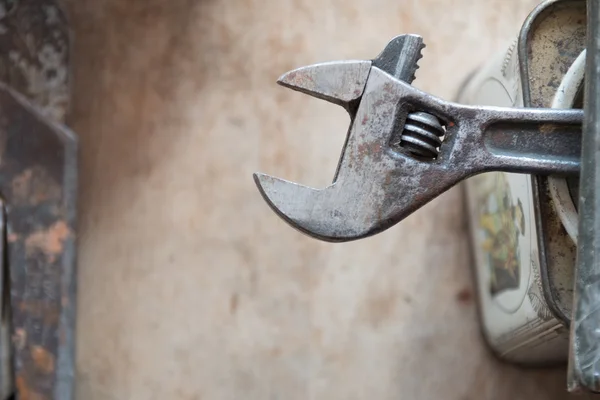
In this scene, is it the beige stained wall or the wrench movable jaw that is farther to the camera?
the beige stained wall

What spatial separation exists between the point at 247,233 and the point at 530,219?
0.41m

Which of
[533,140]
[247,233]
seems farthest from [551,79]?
[247,233]

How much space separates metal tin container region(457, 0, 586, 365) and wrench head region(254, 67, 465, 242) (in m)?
0.10

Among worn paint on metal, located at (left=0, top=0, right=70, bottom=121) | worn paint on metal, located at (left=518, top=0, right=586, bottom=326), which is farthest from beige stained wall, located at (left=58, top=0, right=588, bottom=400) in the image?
worn paint on metal, located at (left=518, top=0, right=586, bottom=326)

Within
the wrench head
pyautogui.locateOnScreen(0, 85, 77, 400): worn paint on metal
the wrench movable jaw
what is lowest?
pyautogui.locateOnScreen(0, 85, 77, 400): worn paint on metal

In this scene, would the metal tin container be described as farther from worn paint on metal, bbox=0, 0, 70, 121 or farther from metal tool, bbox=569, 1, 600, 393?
worn paint on metal, bbox=0, 0, 70, 121

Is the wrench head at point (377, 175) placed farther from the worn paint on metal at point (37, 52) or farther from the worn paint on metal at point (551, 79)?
the worn paint on metal at point (37, 52)

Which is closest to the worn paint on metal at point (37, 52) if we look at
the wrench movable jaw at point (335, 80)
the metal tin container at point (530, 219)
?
the wrench movable jaw at point (335, 80)

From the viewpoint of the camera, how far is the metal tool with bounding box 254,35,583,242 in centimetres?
53

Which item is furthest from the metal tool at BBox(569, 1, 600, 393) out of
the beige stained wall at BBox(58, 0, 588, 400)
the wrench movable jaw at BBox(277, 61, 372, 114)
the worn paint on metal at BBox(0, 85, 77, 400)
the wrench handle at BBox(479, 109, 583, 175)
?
the worn paint on metal at BBox(0, 85, 77, 400)

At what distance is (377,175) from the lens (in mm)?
534

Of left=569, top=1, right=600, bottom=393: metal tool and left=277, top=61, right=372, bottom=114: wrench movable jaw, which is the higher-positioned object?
left=277, top=61, right=372, bottom=114: wrench movable jaw

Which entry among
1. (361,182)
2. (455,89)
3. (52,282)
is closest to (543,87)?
(361,182)

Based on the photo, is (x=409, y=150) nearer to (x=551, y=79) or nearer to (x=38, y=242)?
(x=551, y=79)
